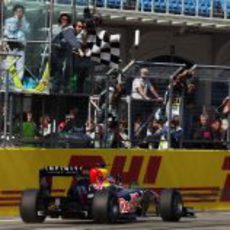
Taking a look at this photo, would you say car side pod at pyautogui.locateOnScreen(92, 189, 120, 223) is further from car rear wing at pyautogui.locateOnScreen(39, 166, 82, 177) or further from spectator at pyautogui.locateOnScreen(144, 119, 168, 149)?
spectator at pyautogui.locateOnScreen(144, 119, 168, 149)

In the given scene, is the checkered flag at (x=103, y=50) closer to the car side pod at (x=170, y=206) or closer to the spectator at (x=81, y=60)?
the spectator at (x=81, y=60)

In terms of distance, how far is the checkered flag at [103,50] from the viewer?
1850cm

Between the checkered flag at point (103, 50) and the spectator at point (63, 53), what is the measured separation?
0.36 metres

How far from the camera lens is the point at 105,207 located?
595 inches

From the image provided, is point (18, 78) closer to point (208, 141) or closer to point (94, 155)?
point (94, 155)

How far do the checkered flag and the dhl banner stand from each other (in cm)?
182

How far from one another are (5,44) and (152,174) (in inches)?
163

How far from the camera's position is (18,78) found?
17.8 meters

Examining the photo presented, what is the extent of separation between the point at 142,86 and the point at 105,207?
4241 mm

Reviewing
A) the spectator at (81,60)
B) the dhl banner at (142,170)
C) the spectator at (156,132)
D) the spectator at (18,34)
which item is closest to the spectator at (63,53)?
the spectator at (81,60)

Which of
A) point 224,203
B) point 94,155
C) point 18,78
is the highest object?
point 18,78

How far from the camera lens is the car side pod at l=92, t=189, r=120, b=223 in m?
15.2

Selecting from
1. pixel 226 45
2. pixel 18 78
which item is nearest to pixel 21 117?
pixel 18 78

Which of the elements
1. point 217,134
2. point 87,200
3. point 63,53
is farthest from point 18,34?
point 217,134
